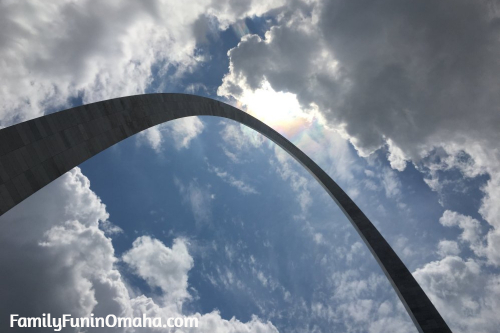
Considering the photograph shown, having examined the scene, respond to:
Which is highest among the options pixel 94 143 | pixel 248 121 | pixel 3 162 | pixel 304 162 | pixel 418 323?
pixel 248 121

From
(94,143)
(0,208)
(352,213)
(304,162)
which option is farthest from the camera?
(304,162)

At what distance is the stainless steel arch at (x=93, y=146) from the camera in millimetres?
6949

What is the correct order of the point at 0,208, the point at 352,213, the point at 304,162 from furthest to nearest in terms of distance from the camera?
1. the point at 304,162
2. the point at 352,213
3. the point at 0,208

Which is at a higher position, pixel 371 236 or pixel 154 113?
pixel 154 113

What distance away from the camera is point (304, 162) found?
26.2 m

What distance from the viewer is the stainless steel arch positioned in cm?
695

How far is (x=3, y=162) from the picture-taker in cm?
662

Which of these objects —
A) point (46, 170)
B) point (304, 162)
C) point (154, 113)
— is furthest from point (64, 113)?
point (304, 162)

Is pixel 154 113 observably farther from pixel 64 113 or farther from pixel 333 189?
pixel 333 189

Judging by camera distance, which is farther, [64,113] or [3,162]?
[64,113]

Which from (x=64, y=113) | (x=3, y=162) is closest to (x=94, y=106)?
(x=64, y=113)

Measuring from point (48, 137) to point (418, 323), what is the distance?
1747cm

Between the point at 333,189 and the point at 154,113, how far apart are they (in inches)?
631

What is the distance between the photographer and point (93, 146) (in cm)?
933
